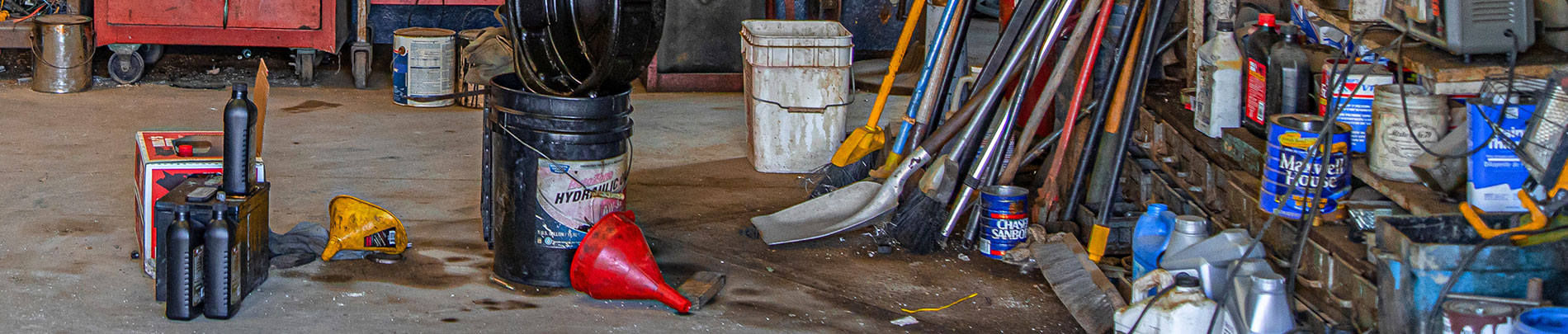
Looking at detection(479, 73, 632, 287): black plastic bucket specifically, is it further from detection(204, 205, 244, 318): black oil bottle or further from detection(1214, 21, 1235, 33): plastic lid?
detection(1214, 21, 1235, 33): plastic lid

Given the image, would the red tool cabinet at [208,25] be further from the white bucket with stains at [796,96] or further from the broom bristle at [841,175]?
the broom bristle at [841,175]

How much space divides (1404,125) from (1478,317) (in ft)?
1.49

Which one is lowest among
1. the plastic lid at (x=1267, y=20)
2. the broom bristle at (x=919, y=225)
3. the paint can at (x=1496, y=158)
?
the broom bristle at (x=919, y=225)

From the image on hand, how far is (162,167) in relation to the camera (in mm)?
3566

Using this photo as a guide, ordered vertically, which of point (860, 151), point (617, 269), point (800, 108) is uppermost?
point (800, 108)

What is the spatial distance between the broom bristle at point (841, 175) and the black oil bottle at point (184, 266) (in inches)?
85.9

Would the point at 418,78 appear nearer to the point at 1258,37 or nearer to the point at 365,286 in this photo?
the point at 365,286

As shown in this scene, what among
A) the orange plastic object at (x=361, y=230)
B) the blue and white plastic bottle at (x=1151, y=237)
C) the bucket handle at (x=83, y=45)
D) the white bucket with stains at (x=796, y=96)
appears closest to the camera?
the blue and white plastic bottle at (x=1151, y=237)

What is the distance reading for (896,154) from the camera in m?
4.70

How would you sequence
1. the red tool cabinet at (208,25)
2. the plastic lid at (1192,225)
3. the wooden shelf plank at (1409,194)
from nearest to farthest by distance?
1. the wooden shelf plank at (1409,194)
2. the plastic lid at (1192,225)
3. the red tool cabinet at (208,25)

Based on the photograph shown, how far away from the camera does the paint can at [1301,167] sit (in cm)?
280

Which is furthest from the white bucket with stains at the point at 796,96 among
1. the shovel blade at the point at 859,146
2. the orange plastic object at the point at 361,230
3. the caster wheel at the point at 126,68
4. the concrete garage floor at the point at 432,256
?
the caster wheel at the point at 126,68

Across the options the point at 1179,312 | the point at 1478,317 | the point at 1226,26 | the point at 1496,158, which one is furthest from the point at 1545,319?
the point at 1226,26

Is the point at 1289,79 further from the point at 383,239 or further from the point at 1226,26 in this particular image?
the point at 383,239
